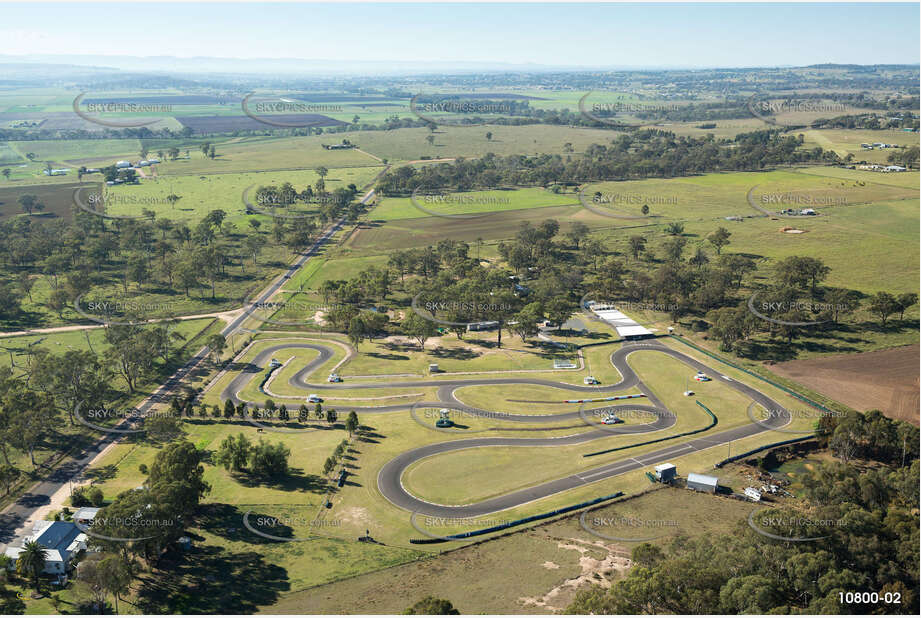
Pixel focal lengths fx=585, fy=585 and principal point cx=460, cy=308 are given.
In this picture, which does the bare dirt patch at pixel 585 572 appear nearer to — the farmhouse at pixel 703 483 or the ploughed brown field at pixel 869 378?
the farmhouse at pixel 703 483

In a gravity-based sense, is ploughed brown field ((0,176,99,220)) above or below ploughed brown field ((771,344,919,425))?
above

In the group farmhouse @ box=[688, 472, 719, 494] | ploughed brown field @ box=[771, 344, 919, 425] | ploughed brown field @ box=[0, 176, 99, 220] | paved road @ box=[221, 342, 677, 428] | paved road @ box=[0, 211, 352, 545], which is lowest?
paved road @ box=[0, 211, 352, 545]

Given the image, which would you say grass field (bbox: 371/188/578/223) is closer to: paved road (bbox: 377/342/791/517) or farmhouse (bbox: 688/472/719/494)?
paved road (bbox: 377/342/791/517)

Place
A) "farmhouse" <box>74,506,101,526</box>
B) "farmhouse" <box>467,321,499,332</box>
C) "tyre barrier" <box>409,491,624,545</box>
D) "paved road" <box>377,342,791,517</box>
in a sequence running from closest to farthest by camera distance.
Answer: "tyre barrier" <box>409,491,624,545</box>
"farmhouse" <box>74,506,101,526</box>
"paved road" <box>377,342,791,517</box>
"farmhouse" <box>467,321,499,332</box>

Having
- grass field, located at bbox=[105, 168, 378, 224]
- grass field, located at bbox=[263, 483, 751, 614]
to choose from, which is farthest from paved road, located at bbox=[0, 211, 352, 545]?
grass field, located at bbox=[105, 168, 378, 224]

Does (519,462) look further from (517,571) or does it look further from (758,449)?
(758,449)

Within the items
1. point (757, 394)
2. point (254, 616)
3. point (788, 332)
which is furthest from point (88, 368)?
point (788, 332)

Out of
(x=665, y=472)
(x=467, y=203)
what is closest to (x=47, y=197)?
(x=467, y=203)
